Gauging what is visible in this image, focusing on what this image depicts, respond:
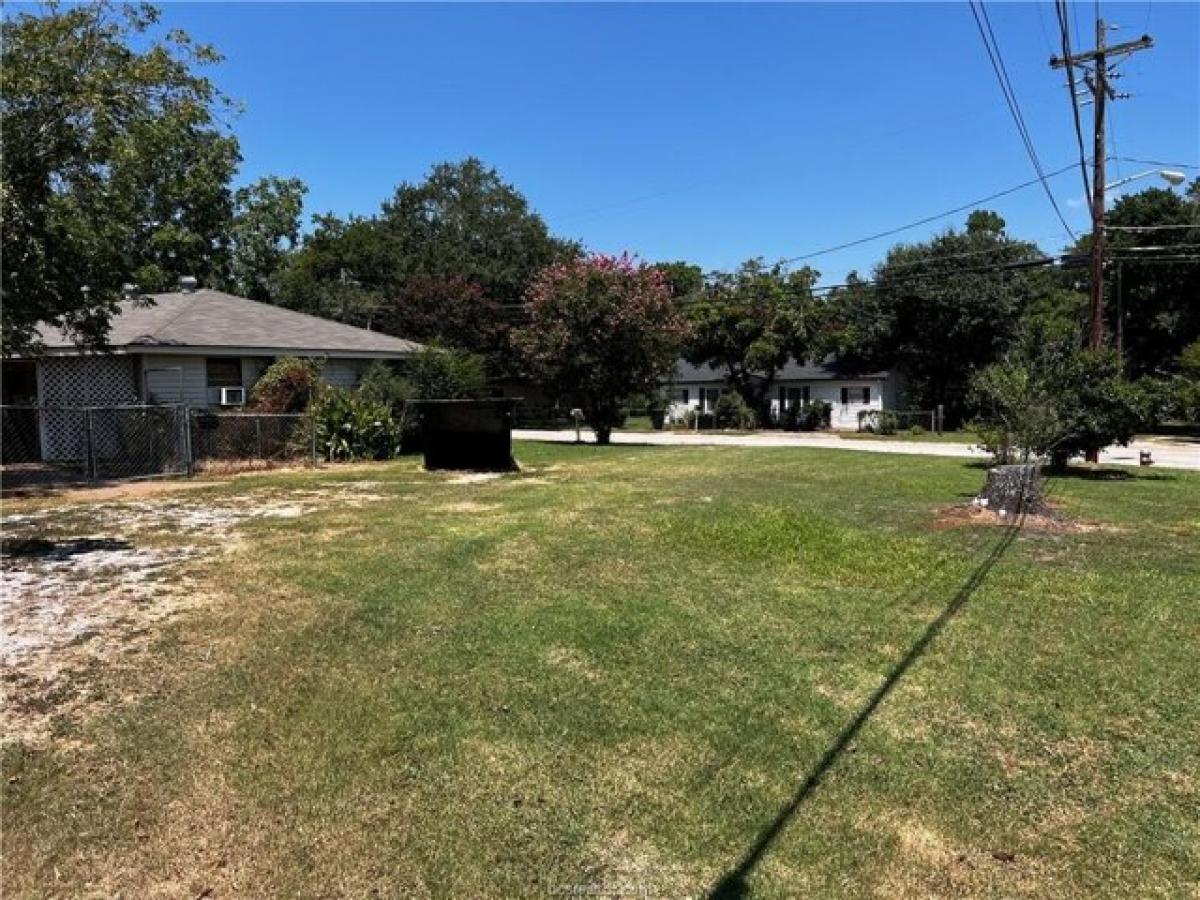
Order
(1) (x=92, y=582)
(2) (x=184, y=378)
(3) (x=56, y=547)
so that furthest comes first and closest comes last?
(2) (x=184, y=378) → (3) (x=56, y=547) → (1) (x=92, y=582)

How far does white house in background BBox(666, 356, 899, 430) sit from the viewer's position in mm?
45562

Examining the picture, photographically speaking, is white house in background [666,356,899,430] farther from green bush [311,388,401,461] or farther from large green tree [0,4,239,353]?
large green tree [0,4,239,353]

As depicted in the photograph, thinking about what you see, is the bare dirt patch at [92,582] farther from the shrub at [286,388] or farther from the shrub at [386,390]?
the shrub at [386,390]

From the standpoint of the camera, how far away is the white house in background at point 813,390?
149 feet

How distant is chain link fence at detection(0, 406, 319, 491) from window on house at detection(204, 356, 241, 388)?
65.8 inches

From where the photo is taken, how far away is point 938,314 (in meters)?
42.5

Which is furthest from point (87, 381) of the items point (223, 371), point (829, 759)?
point (829, 759)

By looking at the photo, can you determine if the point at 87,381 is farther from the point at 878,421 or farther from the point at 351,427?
the point at 878,421

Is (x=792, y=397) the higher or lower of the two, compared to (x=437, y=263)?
lower

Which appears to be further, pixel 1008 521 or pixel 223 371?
pixel 223 371

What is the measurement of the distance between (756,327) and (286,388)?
31.3 m

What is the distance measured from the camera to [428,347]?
74.9ft

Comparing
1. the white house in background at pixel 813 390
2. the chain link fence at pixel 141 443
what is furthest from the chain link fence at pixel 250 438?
the white house in background at pixel 813 390

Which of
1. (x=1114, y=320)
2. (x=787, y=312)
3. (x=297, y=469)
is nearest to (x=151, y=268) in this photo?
(x=297, y=469)
